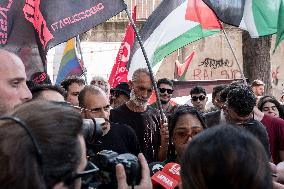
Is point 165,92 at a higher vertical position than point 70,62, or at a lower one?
lower

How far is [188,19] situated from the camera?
6793mm

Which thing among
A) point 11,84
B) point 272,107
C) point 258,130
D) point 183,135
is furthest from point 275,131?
point 11,84

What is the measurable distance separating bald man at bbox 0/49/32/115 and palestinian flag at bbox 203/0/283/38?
2.80m

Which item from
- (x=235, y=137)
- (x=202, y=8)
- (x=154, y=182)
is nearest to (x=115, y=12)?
(x=202, y=8)

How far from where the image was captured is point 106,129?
4.18 metres

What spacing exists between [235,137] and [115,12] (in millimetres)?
3828

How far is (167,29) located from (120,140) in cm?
275

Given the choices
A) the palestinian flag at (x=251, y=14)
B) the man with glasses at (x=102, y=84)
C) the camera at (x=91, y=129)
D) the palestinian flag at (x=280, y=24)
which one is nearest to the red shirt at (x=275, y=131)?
the palestinian flag at (x=251, y=14)

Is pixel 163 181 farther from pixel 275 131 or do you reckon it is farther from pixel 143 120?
pixel 143 120

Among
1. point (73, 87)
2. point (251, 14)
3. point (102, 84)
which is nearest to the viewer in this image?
point (73, 87)

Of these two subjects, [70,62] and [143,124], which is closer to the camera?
[143,124]

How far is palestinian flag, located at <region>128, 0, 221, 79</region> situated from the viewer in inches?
258

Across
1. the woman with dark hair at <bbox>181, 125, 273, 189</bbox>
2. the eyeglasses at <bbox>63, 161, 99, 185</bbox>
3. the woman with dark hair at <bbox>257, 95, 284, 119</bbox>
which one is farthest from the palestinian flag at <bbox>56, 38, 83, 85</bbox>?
the woman with dark hair at <bbox>181, 125, 273, 189</bbox>

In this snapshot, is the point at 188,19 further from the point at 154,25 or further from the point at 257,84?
the point at 257,84
